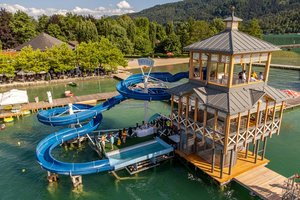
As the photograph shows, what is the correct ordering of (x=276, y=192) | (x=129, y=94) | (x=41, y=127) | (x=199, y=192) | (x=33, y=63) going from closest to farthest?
(x=276, y=192) < (x=199, y=192) < (x=129, y=94) < (x=41, y=127) < (x=33, y=63)

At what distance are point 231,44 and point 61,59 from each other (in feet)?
128

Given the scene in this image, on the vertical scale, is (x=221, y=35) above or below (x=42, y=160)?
above

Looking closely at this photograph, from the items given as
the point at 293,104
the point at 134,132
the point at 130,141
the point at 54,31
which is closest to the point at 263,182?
the point at 130,141

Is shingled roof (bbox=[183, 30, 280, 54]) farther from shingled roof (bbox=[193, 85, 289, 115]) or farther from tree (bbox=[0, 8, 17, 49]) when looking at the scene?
tree (bbox=[0, 8, 17, 49])

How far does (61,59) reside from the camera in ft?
153

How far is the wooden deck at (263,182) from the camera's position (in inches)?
568

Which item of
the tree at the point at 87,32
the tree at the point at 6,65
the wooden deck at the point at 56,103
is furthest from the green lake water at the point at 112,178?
the tree at the point at 87,32

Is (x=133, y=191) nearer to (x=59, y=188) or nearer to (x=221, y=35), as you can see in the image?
(x=59, y=188)

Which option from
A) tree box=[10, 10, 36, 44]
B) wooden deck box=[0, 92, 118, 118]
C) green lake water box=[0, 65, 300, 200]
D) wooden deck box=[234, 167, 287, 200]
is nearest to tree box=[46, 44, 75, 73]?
wooden deck box=[0, 92, 118, 118]

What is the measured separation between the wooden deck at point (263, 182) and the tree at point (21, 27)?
258 ft

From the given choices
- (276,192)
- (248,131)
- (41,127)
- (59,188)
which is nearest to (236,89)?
(248,131)

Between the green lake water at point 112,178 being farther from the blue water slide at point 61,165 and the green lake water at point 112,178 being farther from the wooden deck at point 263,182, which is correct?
the blue water slide at point 61,165

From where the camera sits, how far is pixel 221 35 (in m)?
16.1

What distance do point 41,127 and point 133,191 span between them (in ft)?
49.2
